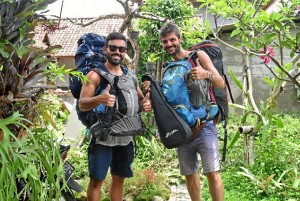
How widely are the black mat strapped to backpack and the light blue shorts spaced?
188 mm

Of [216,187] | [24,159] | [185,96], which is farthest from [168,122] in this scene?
[24,159]

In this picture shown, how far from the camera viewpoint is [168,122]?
3.52m

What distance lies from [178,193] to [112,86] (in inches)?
94.7

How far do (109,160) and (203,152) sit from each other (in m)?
0.83

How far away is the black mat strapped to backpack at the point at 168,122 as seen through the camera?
11.3 ft

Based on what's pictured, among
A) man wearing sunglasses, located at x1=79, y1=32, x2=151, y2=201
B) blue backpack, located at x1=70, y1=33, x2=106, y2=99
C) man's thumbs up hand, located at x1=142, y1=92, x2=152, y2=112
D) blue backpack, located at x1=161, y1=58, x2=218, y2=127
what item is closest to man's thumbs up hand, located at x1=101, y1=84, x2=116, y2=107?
A: man wearing sunglasses, located at x1=79, y1=32, x2=151, y2=201

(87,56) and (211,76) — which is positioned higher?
(87,56)

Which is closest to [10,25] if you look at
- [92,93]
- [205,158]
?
[92,93]

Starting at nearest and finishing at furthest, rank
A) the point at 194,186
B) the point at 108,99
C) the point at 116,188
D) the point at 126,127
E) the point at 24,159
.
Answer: the point at 24,159 < the point at 108,99 < the point at 126,127 < the point at 116,188 < the point at 194,186

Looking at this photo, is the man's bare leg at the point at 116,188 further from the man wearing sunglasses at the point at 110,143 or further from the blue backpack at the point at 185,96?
the blue backpack at the point at 185,96

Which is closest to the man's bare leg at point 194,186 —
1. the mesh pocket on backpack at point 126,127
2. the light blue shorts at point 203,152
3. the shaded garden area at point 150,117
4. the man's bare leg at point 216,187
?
the light blue shorts at point 203,152

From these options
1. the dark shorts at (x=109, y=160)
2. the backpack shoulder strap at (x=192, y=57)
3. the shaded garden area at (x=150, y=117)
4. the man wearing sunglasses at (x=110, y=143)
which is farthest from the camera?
the backpack shoulder strap at (x=192, y=57)

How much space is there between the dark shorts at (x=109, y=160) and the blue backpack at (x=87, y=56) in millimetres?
532

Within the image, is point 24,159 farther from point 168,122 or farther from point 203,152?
point 203,152
